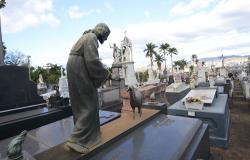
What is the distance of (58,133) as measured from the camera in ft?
14.3

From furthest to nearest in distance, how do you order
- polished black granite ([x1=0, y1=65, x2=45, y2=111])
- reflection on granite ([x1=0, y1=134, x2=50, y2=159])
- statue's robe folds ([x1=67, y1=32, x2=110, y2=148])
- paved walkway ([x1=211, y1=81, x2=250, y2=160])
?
paved walkway ([x1=211, y1=81, x2=250, y2=160])
polished black granite ([x1=0, y1=65, x2=45, y2=111])
reflection on granite ([x1=0, y1=134, x2=50, y2=159])
statue's robe folds ([x1=67, y1=32, x2=110, y2=148])

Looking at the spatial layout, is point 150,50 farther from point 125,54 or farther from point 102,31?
point 102,31

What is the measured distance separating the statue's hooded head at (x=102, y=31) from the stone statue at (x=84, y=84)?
0.61 ft

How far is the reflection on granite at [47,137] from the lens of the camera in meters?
3.63

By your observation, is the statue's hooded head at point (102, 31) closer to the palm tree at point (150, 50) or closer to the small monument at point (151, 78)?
the small monument at point (151, 78)

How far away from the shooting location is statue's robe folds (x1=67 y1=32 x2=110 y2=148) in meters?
3.24

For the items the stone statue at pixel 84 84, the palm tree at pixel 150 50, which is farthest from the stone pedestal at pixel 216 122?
the palm tree at pixel 150 50

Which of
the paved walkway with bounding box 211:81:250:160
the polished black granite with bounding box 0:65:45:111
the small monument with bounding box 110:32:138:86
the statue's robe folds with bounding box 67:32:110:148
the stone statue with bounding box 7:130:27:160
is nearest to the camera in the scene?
the stone statue with bounding box 7:130:27:160

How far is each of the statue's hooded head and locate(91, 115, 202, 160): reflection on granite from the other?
1914mm

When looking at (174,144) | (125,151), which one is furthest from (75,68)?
(174,144)

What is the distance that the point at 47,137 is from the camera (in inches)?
164

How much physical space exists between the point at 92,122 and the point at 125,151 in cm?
76

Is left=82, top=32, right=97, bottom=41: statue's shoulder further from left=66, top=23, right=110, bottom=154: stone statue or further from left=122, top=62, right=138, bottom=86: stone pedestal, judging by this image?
left=122, top=62, right=138, bottom=86: stone pedestal

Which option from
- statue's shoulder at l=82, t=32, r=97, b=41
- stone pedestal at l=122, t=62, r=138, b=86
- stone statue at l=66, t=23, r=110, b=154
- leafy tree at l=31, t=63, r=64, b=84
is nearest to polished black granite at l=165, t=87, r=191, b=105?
stone statue at l=66, t=23, r=110, b=154
